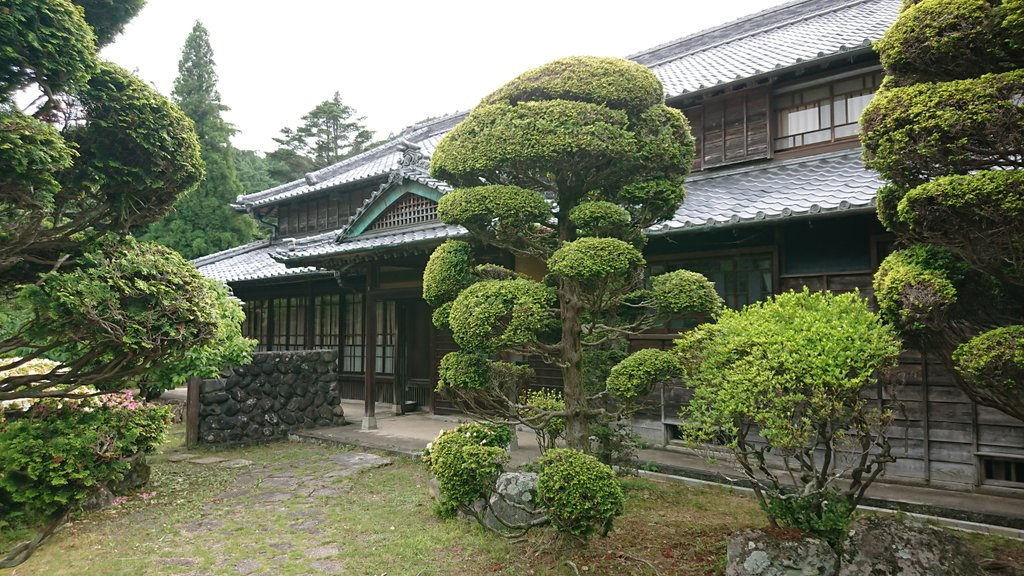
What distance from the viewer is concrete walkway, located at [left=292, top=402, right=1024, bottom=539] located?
541 centimetres

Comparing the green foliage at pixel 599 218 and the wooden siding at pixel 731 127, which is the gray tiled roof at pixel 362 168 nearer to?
the wooden siding at pixel 731 127

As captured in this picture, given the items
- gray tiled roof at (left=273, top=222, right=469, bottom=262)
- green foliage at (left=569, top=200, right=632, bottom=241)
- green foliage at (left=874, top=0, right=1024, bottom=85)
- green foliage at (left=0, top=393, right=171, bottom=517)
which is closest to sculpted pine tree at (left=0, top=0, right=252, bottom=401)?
green foliage at (left=0, top=393, right=171, bottom=517)

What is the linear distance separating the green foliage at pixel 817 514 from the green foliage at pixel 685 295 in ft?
5.03

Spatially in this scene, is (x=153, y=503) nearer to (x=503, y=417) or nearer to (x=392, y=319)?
(x=503, y=417)

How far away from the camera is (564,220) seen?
566 centimetres

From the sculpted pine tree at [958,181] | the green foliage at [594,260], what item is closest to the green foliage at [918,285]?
the sculpted pine tree at [958,181]

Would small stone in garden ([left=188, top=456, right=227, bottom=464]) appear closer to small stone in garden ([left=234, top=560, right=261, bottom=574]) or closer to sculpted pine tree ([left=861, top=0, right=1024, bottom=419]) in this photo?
small stone in garden ([left=234, top=560, right=261, bottom=574])

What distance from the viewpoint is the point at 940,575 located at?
3.82m

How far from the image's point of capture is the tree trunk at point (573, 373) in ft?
17.3

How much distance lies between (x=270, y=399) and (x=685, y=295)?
8461 mm

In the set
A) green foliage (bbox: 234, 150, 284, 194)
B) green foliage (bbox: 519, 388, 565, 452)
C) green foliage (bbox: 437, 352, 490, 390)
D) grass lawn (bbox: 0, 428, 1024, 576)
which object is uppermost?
green foliage (bbox: 234, 150, 284, 194)

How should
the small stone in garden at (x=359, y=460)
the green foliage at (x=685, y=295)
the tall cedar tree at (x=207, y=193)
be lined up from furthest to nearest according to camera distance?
the tall cedar tree at (x=207, y=193)
the small stone in garden at (x=359, y=460)
the green foliage at (x=685, y=295)

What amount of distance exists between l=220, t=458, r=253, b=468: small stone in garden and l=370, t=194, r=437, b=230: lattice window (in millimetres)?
4475

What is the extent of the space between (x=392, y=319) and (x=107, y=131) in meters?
10.2
